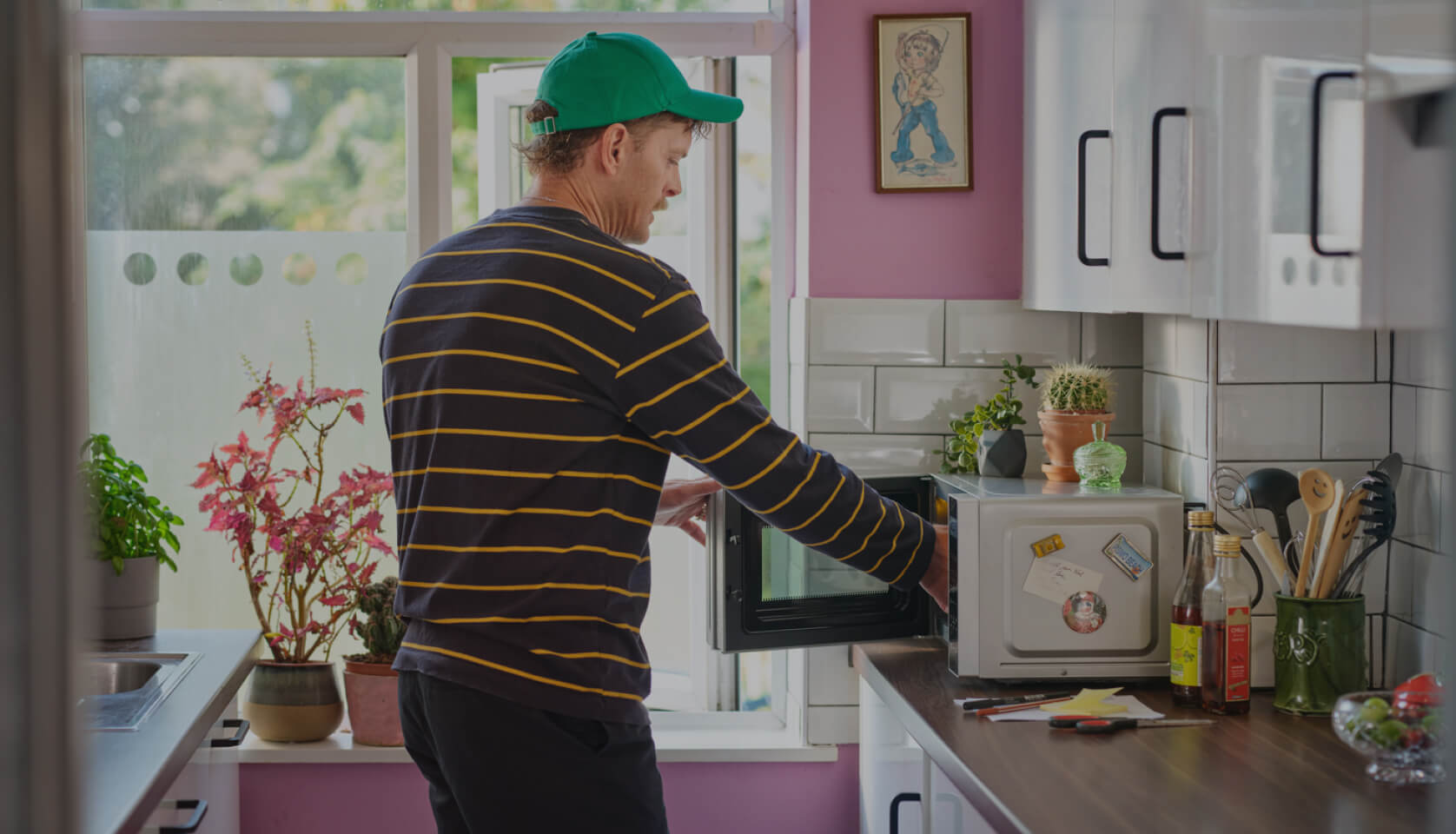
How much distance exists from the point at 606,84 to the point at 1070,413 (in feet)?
3.07

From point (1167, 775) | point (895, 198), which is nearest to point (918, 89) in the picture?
point (895, 198)

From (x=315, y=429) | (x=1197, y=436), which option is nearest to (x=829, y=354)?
(x=1197, y=436)

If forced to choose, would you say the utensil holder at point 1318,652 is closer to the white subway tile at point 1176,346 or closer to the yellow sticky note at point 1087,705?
the yellow sticky note at point 1087,705

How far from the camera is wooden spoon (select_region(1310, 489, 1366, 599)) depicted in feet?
5.26

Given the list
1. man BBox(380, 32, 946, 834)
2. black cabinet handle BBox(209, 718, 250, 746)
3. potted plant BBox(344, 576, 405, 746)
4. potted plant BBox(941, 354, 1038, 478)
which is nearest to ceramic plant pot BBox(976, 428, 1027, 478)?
potted plant BBox(941, 354, 1038, 478)

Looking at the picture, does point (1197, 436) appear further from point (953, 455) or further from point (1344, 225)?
point (1344, 225)

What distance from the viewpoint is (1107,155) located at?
1856 mm

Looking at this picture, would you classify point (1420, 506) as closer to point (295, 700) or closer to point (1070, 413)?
point (1070, 413)

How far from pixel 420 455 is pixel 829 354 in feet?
3.44

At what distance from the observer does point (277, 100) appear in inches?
98.7

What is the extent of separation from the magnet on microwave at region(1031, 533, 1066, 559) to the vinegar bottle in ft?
0.70

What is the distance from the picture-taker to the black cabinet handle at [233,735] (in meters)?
1.89

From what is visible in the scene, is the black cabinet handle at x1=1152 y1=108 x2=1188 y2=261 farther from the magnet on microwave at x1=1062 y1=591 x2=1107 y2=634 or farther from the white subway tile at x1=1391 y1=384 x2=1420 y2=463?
the magnet on microwave at x1=1062 y1=591 x2=1107 y2=634

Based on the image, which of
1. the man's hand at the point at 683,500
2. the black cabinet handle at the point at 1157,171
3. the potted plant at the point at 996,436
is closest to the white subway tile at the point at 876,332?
the potted plant at the point at 996,436
